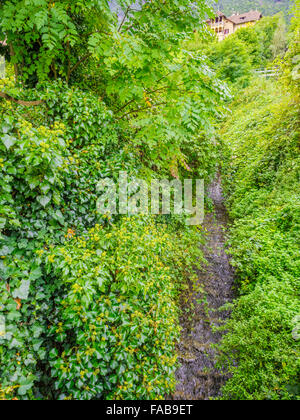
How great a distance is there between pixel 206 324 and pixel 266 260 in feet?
5.69

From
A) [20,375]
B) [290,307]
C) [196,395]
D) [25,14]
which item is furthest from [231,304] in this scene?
[25,14]

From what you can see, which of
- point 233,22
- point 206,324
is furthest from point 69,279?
point 233,22

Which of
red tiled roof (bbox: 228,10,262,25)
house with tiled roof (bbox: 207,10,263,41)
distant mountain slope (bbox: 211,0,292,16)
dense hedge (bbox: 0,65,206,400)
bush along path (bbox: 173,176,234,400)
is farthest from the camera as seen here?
distant mountain slope (bbox: 211,0,292,16)

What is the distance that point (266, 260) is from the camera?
452cm

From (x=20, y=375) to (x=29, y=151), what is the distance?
1.95m

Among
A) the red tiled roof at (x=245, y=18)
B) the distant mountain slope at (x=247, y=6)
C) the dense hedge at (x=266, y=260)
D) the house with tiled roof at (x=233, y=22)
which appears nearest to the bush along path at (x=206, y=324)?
the dense hedge at (x=266, y=260)

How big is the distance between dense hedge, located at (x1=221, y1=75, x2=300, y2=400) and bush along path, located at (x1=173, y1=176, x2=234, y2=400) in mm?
263

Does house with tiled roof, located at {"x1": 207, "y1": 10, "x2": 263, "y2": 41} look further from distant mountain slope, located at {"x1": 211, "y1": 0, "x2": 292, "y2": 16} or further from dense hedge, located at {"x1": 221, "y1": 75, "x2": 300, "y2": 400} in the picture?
dense hedge, located at {"x1": 221, "y1": 75, "x2": 300, "y2": 400}

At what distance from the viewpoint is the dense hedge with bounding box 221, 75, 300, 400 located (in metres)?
2.98

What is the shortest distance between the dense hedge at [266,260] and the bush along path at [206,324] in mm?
263

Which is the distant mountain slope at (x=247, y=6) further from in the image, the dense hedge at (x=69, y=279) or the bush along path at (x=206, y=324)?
the dense hedge at (x=69, y=279)

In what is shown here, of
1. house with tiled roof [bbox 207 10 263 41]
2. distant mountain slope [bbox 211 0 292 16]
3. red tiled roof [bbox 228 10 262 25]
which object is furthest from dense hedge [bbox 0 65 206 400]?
distant mountain slope [bbox 211 0 292 16]

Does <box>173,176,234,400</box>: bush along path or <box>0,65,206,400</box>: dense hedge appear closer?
<box>0,65,206,400</box>: dense hedge

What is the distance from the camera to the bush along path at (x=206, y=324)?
3.40 meters
